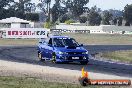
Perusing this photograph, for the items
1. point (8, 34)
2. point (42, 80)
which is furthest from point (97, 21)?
point (42, 80)

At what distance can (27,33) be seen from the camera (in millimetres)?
63562

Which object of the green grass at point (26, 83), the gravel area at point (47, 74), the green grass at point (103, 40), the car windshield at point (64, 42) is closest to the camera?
the green grass at point (26, 83)

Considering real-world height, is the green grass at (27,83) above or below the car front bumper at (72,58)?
above

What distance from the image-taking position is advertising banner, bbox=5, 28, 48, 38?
203 ft

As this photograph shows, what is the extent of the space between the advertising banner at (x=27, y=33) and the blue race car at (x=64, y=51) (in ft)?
119

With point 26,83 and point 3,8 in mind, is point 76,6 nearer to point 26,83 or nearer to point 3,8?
point 3,8

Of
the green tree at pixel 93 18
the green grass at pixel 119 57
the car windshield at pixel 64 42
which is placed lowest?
the green tree at pixel 93 18

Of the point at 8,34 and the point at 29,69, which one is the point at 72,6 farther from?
the point at 29,69

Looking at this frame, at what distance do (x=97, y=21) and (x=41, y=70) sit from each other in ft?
518

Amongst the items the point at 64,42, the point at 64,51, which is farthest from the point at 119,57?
the point at 64,51

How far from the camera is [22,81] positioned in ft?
49.4

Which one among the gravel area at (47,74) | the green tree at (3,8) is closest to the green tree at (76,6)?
the green tree at (3,8)

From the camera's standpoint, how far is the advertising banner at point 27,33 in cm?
6184

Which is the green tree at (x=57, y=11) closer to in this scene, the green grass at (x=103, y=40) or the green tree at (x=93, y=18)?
the green tree at (x=93, y=18)
